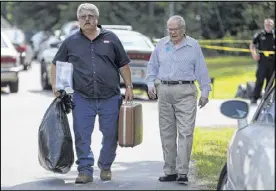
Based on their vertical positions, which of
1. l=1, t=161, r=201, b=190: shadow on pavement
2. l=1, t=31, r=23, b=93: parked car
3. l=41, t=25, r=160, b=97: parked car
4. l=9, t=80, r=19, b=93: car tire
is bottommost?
l=9, t=80, r=19, b=93: car tire

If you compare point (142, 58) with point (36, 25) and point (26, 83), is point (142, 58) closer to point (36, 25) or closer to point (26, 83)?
point (26, 83)

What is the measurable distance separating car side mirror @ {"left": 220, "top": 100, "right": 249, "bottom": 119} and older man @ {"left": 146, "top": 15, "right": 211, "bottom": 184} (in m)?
2.75

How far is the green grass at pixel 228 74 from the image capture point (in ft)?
82.9

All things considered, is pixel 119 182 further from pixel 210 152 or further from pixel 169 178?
pixel 210 152

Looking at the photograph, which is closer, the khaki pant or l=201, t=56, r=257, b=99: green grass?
the khaki pant

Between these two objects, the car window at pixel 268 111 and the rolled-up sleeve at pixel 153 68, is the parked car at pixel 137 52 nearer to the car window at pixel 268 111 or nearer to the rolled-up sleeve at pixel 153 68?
the rolled-up sleeve at pixel 153 68

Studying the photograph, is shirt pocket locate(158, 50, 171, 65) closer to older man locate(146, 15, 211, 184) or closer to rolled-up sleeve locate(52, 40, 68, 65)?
older man locate(146, 15, 211, 184)

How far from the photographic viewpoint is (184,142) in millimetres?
9609

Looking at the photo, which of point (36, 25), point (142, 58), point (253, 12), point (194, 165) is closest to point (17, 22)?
point (36, 25)

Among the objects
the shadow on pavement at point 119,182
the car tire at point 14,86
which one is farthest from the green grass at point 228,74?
the shadow on pavement at point 119,182

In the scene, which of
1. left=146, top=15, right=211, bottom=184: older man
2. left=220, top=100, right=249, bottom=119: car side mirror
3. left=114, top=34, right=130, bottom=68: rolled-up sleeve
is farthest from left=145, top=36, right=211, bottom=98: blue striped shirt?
left=220, top=100, right=249, bottom=119: car side mirror

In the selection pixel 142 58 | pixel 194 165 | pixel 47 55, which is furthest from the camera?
pixel 47 55

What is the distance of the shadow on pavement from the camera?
9430 millimetres

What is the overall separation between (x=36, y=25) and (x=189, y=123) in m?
54.8
